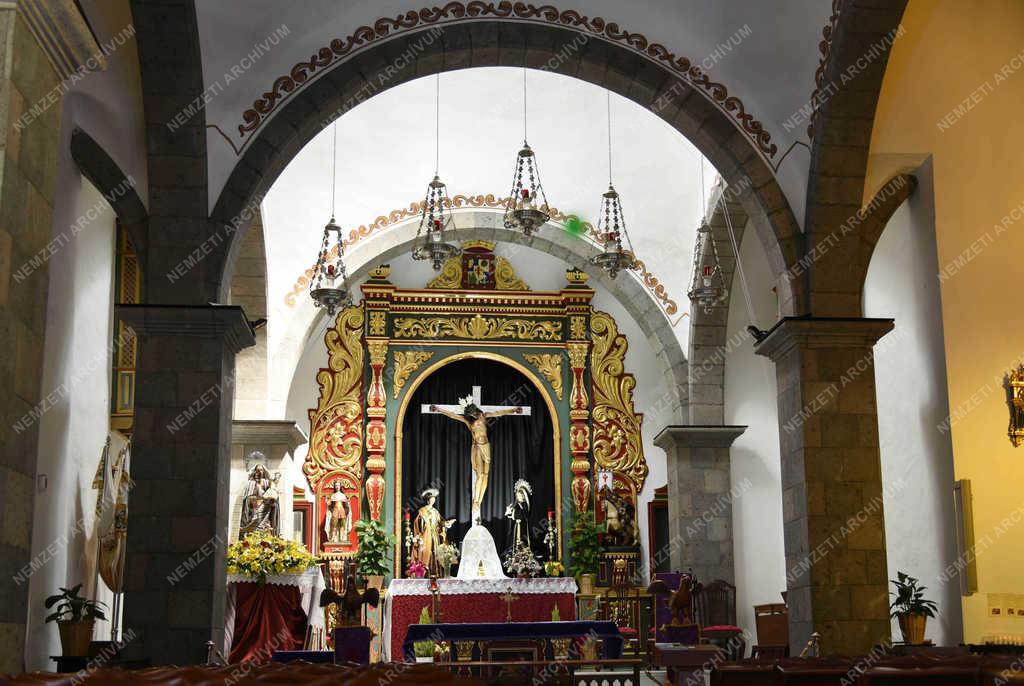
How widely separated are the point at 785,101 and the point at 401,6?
3298 millimetres

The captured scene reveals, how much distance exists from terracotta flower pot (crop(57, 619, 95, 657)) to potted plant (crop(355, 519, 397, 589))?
21.3 feet

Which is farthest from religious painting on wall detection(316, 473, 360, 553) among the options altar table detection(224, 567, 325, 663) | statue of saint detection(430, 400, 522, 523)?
altar table detection(224, 567, 325, 663)

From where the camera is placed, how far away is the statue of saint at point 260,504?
12781 millimetres

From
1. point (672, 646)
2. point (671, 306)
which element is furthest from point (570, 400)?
point (672, 646)

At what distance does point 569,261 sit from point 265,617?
22.2ft

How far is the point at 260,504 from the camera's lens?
12.8 m

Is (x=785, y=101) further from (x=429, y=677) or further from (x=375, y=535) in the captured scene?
(x=375, y=535)

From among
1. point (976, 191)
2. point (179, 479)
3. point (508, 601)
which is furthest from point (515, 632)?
point (976, 191)

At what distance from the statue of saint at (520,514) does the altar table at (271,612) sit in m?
5.03

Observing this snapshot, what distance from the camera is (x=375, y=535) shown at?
15039mm

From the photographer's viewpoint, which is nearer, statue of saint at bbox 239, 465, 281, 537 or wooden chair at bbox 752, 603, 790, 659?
wooden chair at bbox 752, 603, 790, 659

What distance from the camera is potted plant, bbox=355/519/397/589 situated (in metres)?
14.8

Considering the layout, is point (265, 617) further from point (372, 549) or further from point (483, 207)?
point (483, 207)

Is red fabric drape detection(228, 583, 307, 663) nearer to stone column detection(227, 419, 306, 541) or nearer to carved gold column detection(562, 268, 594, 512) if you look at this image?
stone column detection(227, 419, 306, 541)
